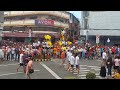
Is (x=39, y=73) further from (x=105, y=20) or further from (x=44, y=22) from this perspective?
(x=44, y=22)

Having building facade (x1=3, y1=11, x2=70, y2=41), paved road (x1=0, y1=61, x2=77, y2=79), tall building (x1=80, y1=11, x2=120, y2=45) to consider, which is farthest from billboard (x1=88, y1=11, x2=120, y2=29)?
paved road (x1=0, y1=61, x2=77, y2=79)

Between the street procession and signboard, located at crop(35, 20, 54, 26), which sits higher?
signboard, located at crop(35, 20, 54, 26)

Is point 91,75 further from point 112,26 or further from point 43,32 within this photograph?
point 43,32

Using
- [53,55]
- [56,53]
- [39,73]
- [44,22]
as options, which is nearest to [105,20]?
[44,22]

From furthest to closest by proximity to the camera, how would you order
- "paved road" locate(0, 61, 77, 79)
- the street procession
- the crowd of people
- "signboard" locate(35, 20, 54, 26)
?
1. "signboard" locate(35, 20, 54, 26)
2. the crowd of people
3. the street procession
4. "paved road" locate(0, 61, 77, 79)

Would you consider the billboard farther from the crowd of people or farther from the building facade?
the crowd of people

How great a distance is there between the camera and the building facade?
60.8 m

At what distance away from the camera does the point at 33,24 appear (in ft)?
211

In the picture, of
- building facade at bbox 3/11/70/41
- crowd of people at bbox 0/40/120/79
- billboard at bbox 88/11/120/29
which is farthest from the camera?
building facade at bbox 3/11/70/41

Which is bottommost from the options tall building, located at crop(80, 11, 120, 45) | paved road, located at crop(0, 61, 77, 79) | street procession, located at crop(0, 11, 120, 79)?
paved road, located at crop(0, 61, 77, 79)

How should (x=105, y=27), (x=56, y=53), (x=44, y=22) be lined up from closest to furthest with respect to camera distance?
(x=56, y=53), (x=105, y=27), (x=44, y=22)
